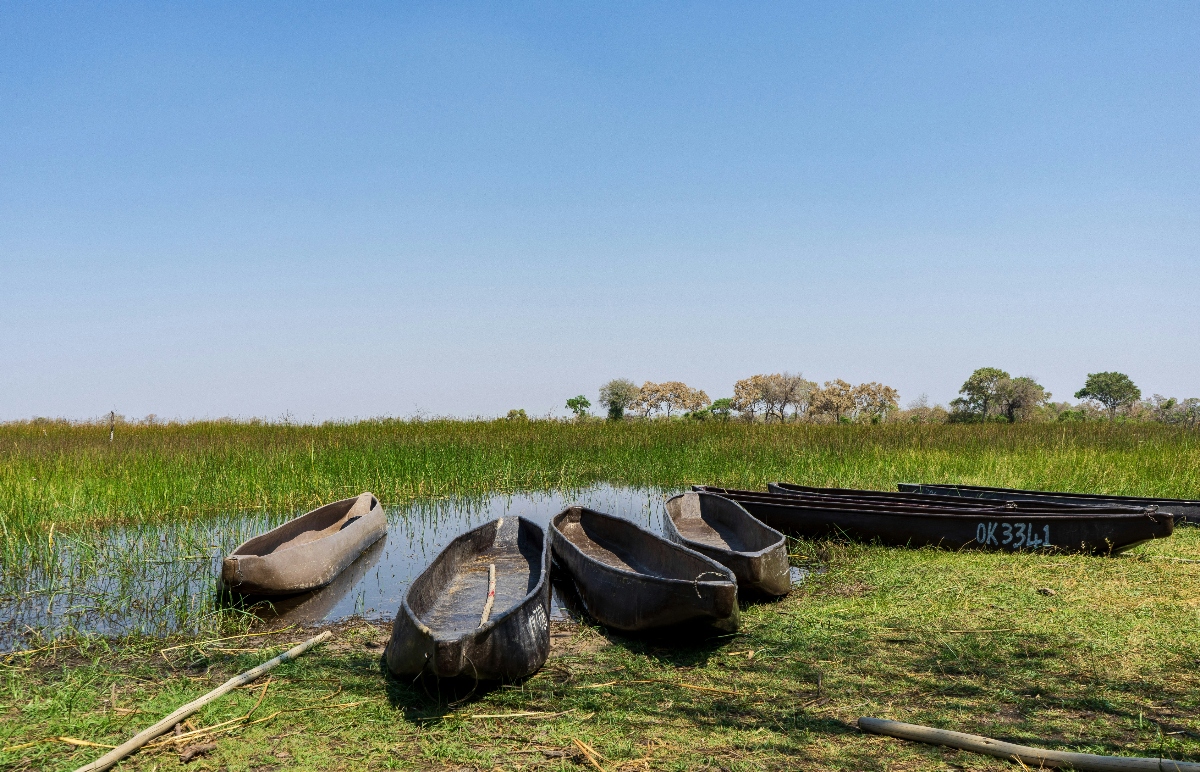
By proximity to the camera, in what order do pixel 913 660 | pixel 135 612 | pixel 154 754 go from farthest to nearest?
pixel 135 612, pixel 913 660, pixel 154 754

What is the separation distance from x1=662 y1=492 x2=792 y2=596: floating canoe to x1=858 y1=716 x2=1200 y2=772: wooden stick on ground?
1971 millimetres

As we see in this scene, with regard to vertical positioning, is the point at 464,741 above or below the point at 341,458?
below

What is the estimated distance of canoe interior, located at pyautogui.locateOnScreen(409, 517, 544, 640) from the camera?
5371 millimetres

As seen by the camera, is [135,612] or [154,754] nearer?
[154,754]

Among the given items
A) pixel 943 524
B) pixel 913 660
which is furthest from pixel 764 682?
pixel 943 524

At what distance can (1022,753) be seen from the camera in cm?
323

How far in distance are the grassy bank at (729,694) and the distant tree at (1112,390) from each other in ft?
122

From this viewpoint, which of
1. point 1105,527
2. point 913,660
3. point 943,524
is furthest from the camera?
point 943,524

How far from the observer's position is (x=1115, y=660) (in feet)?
14.7

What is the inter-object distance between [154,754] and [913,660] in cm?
437

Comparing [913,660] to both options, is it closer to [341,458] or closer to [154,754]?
[154,754]

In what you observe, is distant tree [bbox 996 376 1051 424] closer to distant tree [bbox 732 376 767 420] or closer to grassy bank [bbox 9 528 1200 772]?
distant tree [bbox 732 376 767 420]

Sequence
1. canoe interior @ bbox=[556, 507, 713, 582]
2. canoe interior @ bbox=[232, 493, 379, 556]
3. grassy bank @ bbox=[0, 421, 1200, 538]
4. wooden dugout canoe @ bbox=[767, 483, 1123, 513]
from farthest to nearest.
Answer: grassy bank @ bbox=[0, 421, 1200, 538] → wooden dugout canoe @ bbox=[767, 483, 1123, 513] → canoe interior @ bbox=[232, 493, 379, 556] → canoe interior @ bbox=[556, 507, 713, 582]

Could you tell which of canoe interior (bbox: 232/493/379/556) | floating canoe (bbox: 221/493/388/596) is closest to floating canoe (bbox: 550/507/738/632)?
floating canoe (bbox: 221/493/388/596)
